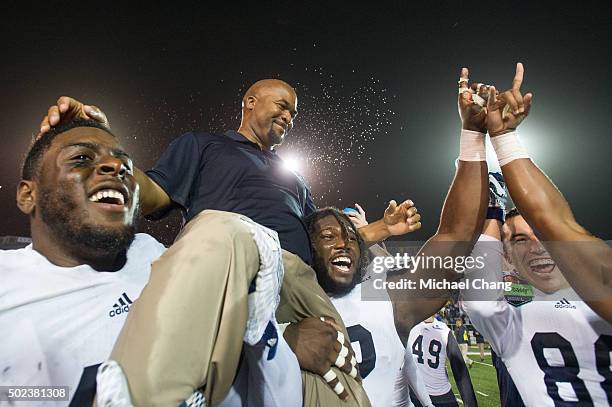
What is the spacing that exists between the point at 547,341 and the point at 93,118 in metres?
2.68

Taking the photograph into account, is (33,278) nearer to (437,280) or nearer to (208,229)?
(208,229)

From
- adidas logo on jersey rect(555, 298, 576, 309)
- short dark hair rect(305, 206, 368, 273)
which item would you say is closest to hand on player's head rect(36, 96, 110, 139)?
short dark hair rect(305, 206, 368, 273)

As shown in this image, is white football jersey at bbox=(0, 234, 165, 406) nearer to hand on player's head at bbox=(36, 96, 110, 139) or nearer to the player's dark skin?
the player's dark skin

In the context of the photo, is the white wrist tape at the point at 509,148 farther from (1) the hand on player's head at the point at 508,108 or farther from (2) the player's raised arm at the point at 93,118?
(2) the player's raised arm at the point at 93,118

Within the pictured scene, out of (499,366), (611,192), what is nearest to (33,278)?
(499,366)

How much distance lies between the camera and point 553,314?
100 inches

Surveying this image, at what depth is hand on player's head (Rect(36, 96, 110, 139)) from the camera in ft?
5.45

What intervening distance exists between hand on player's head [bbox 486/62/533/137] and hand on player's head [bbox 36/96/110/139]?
6.10 ft

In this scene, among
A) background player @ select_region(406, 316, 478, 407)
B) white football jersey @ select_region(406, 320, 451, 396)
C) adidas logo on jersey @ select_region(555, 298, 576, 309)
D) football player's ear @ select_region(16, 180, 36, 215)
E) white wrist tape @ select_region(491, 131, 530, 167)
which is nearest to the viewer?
football player's ear @ select_region(16, 180, 36, 215)

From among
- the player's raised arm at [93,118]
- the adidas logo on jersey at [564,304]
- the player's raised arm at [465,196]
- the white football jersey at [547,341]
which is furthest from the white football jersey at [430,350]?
the player's raised arm at [93,118]

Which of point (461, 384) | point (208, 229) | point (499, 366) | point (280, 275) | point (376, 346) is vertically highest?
point (208, 229)

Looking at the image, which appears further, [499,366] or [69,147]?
[499,366]

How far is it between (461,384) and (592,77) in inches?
610

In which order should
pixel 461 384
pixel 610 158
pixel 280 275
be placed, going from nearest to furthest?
1. pixel 280 275
2. pixel 461 384
3. pixel 610 158
